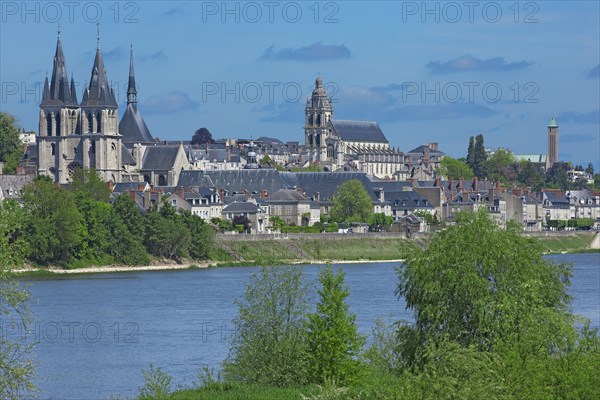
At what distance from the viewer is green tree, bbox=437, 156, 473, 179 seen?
147m

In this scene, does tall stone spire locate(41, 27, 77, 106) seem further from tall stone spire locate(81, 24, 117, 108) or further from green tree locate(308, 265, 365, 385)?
green tree locate(308, 265, 365, 385)

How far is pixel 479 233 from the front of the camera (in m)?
28.4

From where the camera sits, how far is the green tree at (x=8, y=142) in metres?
109

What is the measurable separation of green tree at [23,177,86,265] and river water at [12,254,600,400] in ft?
6.93

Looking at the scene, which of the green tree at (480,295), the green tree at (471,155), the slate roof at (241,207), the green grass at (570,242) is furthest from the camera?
the green tree at (471,155)

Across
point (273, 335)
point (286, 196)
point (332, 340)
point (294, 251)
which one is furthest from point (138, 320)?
point (286, 196)

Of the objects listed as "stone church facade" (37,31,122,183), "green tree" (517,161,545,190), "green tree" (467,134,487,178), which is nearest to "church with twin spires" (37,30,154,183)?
"stone church facade" (37,31,122,183)

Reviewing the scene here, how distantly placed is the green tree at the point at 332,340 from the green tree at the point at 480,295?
36.3 inches

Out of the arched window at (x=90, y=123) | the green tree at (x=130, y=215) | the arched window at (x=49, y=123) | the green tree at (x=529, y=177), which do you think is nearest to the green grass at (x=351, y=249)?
the green tree at (x=130, y=215)

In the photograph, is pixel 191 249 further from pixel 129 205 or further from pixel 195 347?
pixel 195 347

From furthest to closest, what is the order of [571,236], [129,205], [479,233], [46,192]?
[571,236] < [129,205] < [46,192] < [479,233]

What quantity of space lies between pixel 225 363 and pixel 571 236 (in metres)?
76.7

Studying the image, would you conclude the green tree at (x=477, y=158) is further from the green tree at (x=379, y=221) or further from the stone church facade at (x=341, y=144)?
the green tree at (x=379, y=221)

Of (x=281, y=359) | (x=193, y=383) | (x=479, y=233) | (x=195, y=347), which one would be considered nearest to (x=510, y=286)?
(x=479, y=233)
